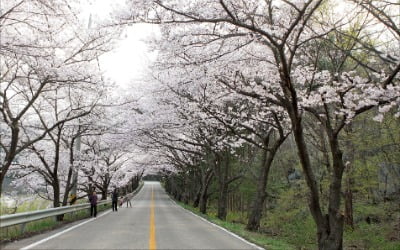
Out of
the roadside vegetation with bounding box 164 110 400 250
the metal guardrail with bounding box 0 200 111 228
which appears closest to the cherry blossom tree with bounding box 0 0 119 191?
the metal guardrail with bounding box 0 200 111 228

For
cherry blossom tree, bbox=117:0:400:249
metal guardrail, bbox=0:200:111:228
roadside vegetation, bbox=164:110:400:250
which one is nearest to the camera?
cherry blossom tree, bbox=117:0:400:249

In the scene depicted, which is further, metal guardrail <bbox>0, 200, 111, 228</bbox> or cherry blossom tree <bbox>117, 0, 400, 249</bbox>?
metal guardrail <bbox>0, 200, 111, 228</bbox>

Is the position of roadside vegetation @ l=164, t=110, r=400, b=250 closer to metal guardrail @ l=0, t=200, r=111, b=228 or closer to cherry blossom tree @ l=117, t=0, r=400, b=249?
cherry blossom tree @ l=117, t=0, r=400, b=249

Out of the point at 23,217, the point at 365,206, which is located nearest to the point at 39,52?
the point at 23,217

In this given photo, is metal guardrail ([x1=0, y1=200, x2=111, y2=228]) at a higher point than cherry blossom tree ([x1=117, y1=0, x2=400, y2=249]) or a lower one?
lower

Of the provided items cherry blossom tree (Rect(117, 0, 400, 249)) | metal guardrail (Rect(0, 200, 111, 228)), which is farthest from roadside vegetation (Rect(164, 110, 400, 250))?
metal guardrail (Rect(0, 200, 111, 228))

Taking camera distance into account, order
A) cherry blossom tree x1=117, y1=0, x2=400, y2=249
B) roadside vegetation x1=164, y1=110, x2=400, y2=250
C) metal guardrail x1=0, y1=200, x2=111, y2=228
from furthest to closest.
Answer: roadside vegetation x1=164, y1=110, x2=400, y2=250 < metal guardrail x1=0, y1=200, x2=111, y2=228 < cherry blossom tree x1=117, y1=0, x2=400, y2=249

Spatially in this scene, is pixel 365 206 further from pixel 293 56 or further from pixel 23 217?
pixel 23 217

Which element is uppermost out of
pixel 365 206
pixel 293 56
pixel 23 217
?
pixel 293 56

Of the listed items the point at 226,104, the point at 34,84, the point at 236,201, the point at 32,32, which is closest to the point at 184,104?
the point at 226,104

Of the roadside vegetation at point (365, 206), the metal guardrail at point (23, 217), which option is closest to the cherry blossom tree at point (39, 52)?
the metal guardrail at point (23, 217)

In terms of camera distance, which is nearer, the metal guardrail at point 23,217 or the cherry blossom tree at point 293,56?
the cherry blossom tree at point 293,56

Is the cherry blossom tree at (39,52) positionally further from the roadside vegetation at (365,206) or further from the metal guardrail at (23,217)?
the roadside vegetation at (365,206)

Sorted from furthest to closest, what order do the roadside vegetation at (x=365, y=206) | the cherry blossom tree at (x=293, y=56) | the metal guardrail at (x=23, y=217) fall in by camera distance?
the roadside vegetation at (x=365, y=206)
the metal guardrail at (x=23, y=217)
the cherry blossom tree at (x=293, y=56)
